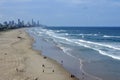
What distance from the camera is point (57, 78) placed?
21.5 m

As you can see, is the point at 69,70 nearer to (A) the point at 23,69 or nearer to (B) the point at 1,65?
(A) the point at 23,69

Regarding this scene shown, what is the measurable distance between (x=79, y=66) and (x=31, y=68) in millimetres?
4747

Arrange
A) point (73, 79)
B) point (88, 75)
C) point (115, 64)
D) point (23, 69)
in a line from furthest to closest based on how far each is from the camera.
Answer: point (115, 64) → point (23, 69) → point (88, 75) → point (73, 79)

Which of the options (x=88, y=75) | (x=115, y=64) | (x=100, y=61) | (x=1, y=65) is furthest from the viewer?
(x=100, y=61)

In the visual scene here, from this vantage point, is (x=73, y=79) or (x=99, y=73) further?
(x=99, y=73)

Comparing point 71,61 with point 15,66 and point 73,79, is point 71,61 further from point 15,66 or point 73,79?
point 73,79

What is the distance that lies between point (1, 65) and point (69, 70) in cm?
607

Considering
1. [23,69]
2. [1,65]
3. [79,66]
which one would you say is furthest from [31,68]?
[79,66]

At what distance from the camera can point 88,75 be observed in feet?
75.0

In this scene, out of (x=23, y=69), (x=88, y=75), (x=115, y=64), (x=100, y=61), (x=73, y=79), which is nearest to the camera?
(x=73, y=79)

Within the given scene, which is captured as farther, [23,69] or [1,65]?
[1,65]

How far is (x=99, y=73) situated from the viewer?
23.7 meters

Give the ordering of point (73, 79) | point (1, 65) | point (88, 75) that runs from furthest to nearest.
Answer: point (1, 65) < point (88, 75) < point (73, 79)

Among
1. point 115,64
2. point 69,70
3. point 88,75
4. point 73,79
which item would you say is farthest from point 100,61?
point 73,79
